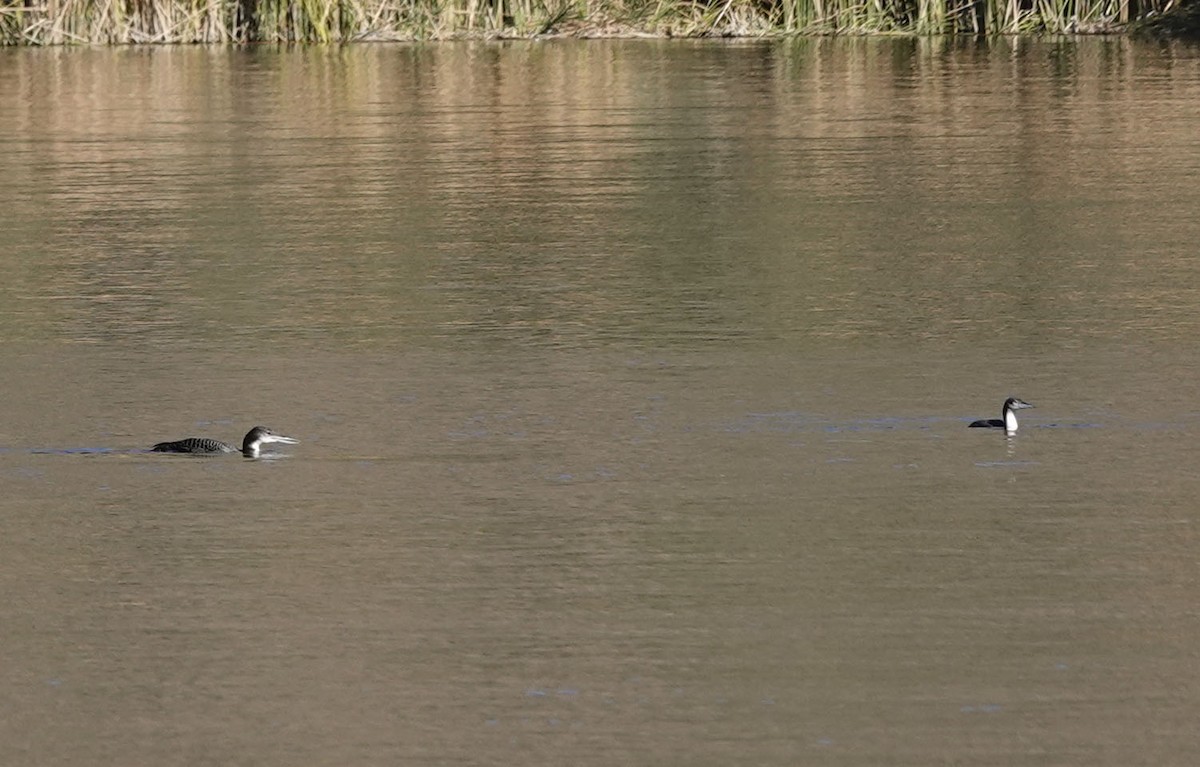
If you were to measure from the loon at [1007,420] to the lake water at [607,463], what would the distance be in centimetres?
5

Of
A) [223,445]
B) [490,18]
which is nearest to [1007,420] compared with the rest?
[223,445]

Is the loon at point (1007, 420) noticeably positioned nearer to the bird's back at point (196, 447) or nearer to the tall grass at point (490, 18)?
the bird's back at point (196, 447)

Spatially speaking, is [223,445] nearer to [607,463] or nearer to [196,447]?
[196,447]

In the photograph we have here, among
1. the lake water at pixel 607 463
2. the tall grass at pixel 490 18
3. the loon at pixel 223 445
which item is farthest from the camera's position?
the tall grass at pixel 490 18

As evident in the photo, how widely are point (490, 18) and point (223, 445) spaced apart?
967 inches

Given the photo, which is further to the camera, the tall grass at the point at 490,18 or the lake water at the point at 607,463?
the tall grass at the point at 490,18

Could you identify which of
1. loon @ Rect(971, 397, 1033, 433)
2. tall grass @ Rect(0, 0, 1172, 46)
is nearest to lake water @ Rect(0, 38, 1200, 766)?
loon @ Rect(971, 397, 1033, 433)

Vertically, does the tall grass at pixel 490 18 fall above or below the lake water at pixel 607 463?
above

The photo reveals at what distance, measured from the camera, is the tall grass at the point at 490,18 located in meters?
31.8

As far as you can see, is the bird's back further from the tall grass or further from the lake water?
the tall grass

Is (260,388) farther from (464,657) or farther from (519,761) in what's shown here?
(519,761)

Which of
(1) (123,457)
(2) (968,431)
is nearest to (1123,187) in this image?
(2) (968,431)

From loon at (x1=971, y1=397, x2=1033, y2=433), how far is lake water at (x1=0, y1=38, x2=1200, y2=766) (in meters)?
0.05

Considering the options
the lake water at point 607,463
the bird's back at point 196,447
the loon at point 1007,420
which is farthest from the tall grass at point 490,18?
the bird's back at point 196,447
